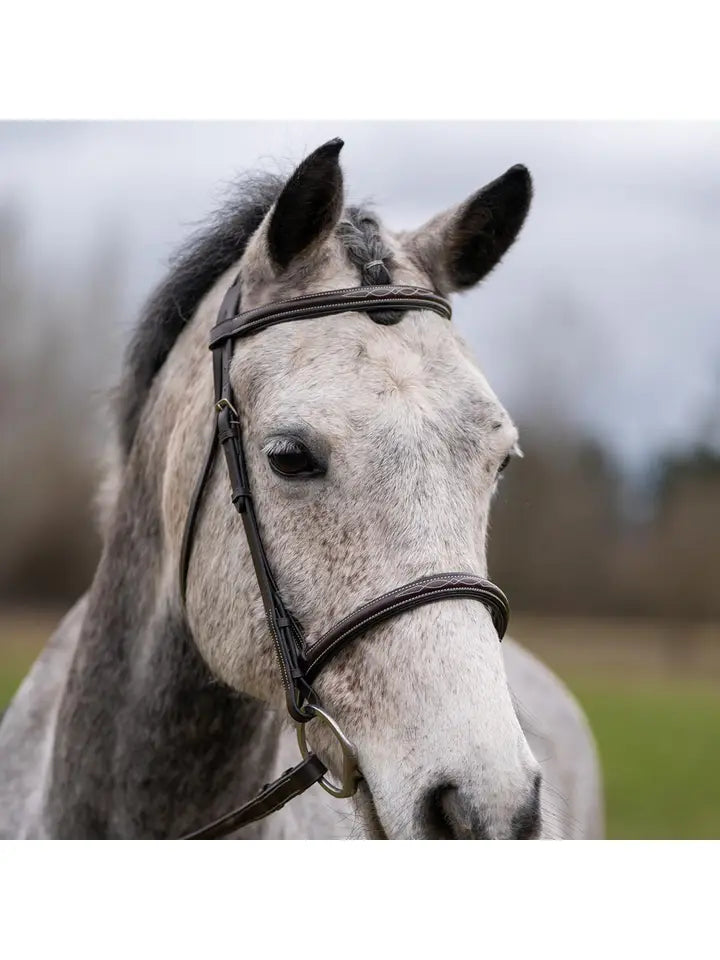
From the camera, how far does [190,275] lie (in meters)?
1.76

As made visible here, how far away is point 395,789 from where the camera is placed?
1201 millimetres

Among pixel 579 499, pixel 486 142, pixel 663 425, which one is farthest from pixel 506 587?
pixel 486 142

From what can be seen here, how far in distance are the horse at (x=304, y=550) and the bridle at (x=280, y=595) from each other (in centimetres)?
1

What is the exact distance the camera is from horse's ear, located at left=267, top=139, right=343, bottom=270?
1380 mm

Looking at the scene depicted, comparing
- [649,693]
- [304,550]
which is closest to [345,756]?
[304,550]

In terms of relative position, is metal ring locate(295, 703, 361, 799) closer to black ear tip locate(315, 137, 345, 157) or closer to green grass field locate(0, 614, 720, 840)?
black ear tip locate(315, 137, 345, 157)

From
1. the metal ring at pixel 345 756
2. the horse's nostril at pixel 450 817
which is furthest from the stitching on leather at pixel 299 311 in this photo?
the horse's nostril at pixel 450 817

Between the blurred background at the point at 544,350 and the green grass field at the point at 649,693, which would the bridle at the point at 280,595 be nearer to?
the blurred background at the point at 544,350

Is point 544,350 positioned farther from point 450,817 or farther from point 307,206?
point 450,817

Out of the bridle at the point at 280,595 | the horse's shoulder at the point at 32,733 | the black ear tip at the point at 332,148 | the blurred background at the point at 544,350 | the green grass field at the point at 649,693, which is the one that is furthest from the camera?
the green grass field at the point at 649,693

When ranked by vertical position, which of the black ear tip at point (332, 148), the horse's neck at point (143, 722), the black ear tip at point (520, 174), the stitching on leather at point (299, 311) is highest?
the black ear tip at point (332, 148)

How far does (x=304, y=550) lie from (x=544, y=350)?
89.0 inches

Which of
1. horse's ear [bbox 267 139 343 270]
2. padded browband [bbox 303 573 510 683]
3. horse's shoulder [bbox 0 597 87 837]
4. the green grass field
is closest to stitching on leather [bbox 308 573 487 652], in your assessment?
padded browband [bbox 303 573 510 683]

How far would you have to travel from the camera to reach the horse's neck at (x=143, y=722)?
1.60 meters
